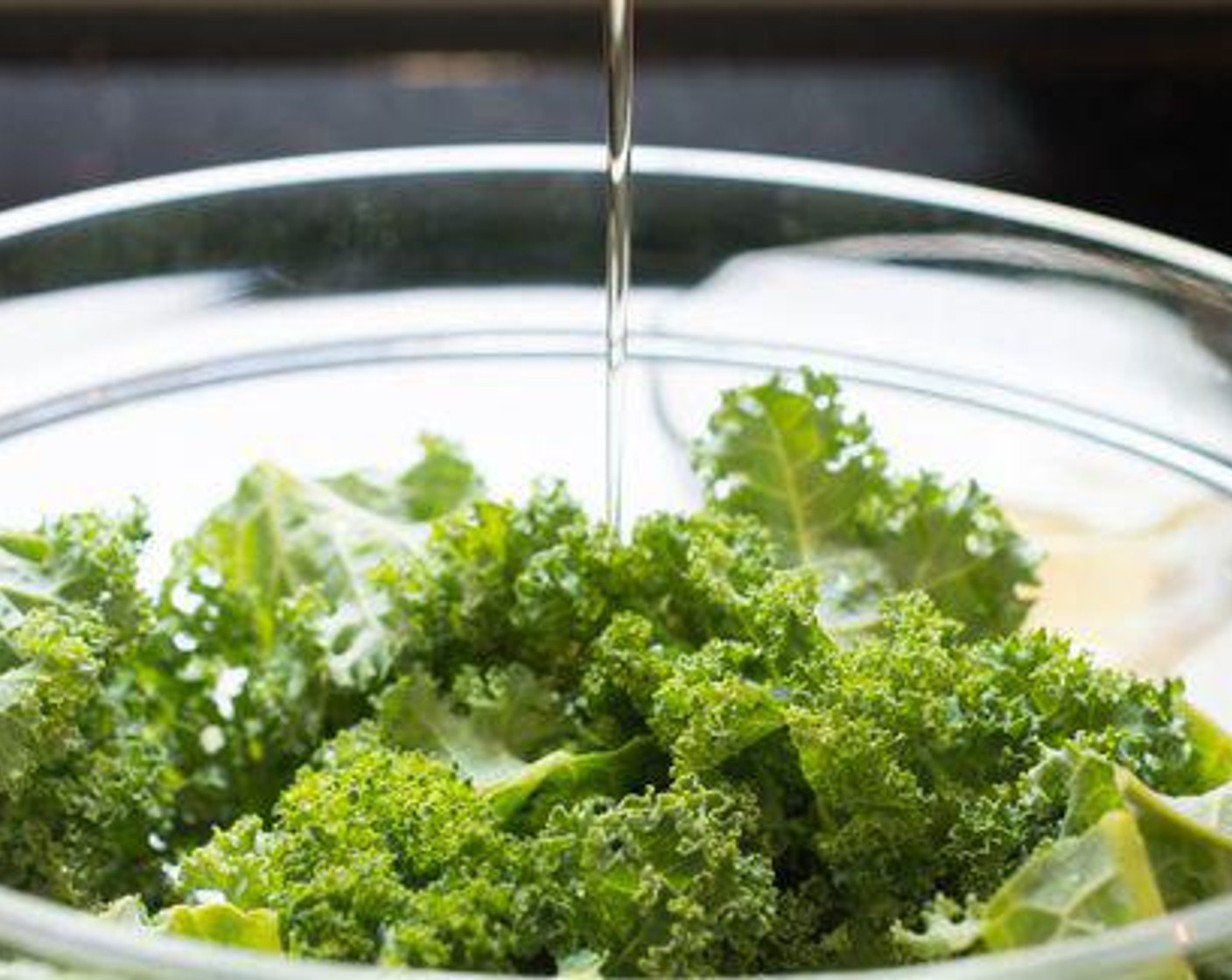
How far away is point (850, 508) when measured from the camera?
1115 mm

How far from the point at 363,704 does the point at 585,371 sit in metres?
0.23

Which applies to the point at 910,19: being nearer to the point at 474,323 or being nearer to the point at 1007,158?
the point at 1007,158

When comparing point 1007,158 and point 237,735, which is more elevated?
point 1007,158

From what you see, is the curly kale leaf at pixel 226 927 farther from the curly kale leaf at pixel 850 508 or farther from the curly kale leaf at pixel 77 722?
the curly kale leaf at pixel 850 508

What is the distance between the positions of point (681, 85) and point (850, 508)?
90cm

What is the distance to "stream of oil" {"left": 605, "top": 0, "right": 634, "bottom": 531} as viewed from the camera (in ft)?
3.61

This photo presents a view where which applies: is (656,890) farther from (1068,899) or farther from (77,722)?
(77,722)

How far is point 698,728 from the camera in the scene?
92 cm

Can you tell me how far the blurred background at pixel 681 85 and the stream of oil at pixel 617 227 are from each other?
27.8 inches

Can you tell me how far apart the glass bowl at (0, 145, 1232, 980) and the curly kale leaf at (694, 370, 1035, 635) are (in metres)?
0.05

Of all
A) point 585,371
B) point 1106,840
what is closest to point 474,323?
point 585,371

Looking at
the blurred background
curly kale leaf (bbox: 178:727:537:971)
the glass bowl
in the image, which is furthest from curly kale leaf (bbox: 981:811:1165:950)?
the blurred background

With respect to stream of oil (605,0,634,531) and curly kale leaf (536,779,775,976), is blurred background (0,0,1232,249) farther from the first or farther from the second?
curly kale leaf (536,779,775,976)

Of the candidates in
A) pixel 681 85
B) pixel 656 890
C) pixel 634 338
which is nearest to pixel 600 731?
pixel 656 890
